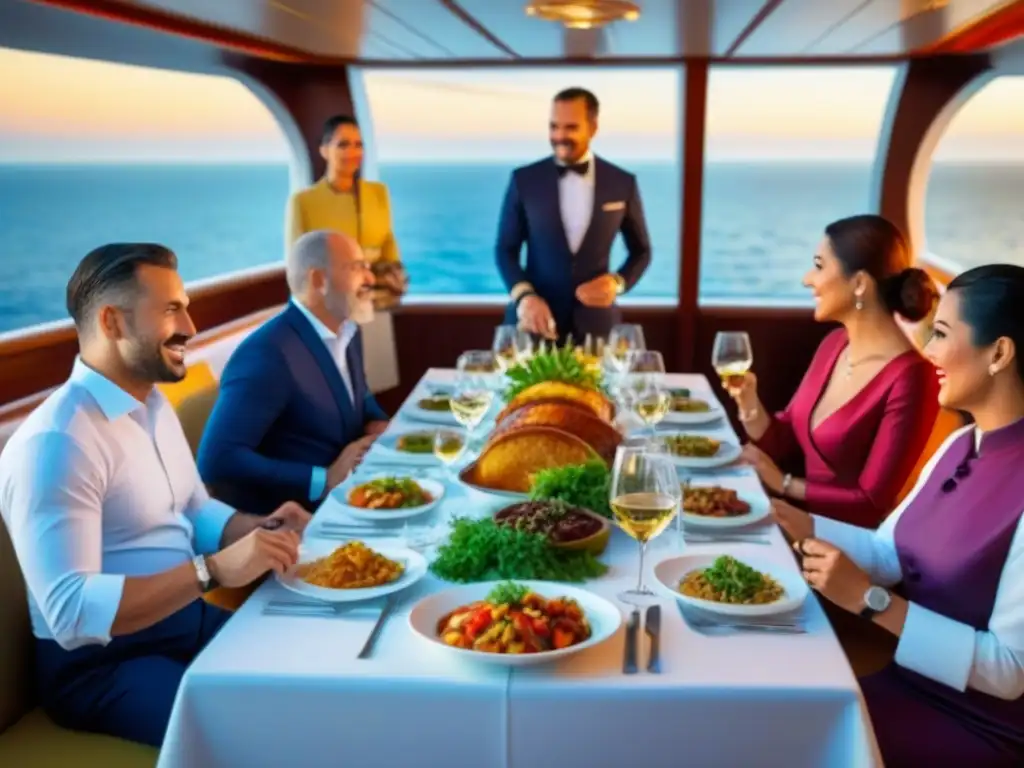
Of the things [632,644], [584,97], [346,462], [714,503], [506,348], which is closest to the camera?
[632,644]

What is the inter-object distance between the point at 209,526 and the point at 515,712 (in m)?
1.14

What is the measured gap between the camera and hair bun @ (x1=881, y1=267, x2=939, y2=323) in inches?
110

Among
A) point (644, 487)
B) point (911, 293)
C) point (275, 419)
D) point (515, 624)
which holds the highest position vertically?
point (911, 293)

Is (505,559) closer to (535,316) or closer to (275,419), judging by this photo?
(275,419)

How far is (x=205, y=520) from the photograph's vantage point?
8.15ft

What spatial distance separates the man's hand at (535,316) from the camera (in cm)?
429

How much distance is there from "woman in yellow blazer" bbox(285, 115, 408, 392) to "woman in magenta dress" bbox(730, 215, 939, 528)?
259 centimetres

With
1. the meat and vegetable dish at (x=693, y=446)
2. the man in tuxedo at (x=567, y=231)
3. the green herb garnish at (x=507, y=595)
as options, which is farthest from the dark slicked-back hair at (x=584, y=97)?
the green herb garnish at (x=507, y=595)

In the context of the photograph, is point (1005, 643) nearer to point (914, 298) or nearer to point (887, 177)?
point (914, 298)

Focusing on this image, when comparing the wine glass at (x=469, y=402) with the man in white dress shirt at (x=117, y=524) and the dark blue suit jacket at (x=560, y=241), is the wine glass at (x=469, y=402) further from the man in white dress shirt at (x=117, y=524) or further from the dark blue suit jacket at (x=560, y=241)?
the dark blue suit jacket at (x=560, y=241)

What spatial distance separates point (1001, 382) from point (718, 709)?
0.84 metres

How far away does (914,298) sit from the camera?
2.82 m

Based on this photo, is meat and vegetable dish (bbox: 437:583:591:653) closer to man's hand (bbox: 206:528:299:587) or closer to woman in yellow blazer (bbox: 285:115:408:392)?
man's hand (bbox: 206:528:299:587)

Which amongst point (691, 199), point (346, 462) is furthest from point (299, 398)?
point (691, 199)
